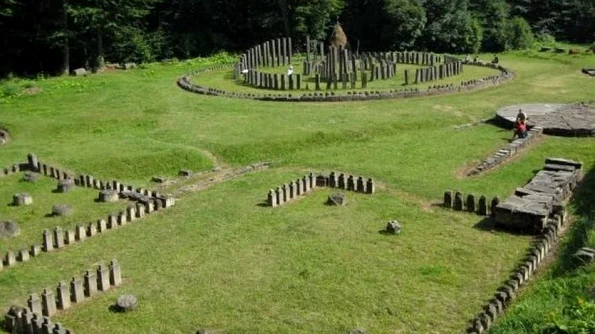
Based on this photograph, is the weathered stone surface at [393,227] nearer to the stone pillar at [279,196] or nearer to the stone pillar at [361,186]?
the stone pillar at [361,186]

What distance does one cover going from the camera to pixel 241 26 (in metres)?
66.4

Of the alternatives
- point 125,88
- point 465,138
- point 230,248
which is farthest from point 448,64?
point 230,248

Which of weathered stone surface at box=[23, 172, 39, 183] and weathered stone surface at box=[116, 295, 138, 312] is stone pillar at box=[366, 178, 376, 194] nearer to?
weathered stone surface at box=[116, 295, 138, 312]

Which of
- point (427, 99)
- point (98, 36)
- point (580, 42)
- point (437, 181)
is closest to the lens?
point (437, 181)

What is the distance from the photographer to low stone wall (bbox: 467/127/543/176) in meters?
23.0

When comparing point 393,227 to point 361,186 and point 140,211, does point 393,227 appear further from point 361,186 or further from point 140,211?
point 140,211

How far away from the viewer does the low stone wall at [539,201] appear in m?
17.1

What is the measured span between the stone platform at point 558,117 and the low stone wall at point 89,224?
1663cm

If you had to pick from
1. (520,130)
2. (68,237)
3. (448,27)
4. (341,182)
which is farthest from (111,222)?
(448,27)

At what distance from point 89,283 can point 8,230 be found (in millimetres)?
5411

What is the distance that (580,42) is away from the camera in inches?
2554

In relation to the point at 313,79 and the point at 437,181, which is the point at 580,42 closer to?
the point at 313,79

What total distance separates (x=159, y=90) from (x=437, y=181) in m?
23.1

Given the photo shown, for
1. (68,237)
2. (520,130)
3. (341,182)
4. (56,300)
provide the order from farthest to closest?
(520,130) < (341,182) < (68,237) < (56,300)
